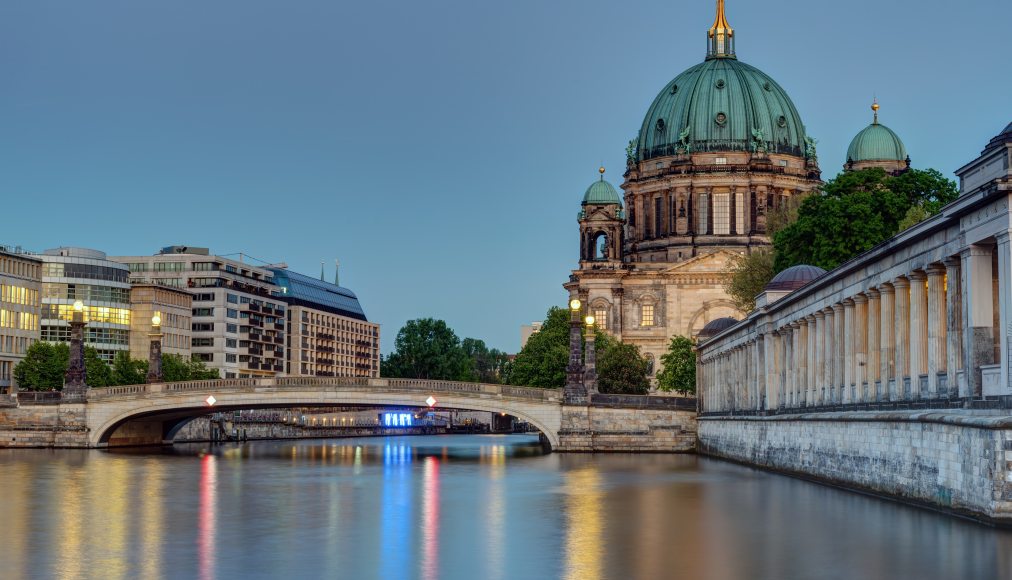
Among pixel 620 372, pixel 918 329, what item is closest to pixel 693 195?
pixel 620 372

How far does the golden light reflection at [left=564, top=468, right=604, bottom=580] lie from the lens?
27844 millimetres

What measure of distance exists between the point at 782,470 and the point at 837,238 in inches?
1082

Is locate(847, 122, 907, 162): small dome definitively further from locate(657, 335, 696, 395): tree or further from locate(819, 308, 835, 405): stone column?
locate(819, 308, 835, 405): stone column

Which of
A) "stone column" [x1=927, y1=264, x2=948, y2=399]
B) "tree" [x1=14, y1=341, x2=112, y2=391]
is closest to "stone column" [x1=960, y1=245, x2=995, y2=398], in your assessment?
"stone column" [x1=927, y1=264, x2=948, y2=399]

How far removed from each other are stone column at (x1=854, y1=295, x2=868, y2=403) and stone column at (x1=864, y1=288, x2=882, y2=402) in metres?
0.75

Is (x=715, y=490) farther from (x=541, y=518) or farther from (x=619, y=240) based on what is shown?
(x=619, y=240)

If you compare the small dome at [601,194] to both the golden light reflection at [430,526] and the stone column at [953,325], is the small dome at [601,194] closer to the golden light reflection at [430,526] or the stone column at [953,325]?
the golden light reflection at [430,526]

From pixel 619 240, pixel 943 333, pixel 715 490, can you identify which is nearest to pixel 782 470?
pixel 715 490

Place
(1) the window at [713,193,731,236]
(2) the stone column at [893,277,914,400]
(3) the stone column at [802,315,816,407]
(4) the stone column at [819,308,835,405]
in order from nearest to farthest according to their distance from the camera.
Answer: (2) the stone column at [893,277,914,400] → (4) the stone column at [819,308,835,405] → (3) the stone column at [802,315,816,407] → (1) the window at [713,193,731,236]

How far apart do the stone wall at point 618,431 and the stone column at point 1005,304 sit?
5903 centimetres

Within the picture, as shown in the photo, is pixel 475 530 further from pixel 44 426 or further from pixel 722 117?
pixel 722 117

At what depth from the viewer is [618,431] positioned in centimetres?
9456

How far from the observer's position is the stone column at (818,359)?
57594 mm

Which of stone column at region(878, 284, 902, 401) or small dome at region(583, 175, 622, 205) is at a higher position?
small dome at region(583, 175, 622, 205)
